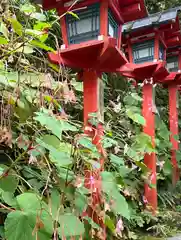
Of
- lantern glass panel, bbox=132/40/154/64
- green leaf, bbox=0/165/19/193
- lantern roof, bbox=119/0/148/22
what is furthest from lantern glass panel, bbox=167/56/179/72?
green leaf, bbox=0/165/19/193

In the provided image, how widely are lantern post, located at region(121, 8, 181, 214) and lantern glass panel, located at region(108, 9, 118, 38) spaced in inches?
33.6

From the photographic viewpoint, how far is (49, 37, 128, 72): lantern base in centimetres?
167

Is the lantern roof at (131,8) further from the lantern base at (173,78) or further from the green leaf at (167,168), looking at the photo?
the green leaf at (167,168)

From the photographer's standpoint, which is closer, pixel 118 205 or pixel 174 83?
pixel 118 205

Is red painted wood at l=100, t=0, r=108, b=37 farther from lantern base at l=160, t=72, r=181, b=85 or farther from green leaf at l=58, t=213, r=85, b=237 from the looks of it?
lantern base at l=160, t=72, r=181, b=85

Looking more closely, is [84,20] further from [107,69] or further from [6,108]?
[6,108]

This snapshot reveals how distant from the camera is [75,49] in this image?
1733 mm

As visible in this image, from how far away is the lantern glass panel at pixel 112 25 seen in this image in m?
1.83

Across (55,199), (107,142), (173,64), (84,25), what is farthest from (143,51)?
(55,199)

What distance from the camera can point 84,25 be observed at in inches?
71.4

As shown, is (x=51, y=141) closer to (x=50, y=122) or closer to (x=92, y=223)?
(x=50, y=122)

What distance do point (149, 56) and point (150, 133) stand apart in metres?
0.73

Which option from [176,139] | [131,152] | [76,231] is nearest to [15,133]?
[76,231]

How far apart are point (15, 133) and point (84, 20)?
36.6 inches
